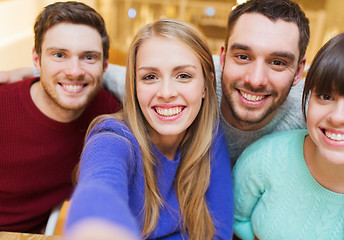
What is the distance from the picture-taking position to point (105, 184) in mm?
645

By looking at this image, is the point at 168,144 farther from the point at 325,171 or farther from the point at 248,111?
the point at 325,171

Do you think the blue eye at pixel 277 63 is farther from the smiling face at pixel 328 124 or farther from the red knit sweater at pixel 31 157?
the red knit sweater at pixel 31 157

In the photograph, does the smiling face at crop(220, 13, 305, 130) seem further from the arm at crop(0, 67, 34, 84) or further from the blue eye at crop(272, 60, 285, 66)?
the arm at crop(0, 67, 34, 84)

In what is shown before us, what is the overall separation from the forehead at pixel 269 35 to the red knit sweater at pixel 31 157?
647 millimetres

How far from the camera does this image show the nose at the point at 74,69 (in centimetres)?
129

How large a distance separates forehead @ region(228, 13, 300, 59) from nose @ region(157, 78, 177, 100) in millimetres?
382

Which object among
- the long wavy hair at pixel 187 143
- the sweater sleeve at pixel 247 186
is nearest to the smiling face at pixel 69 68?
the long wavy hair at pixel 187 143

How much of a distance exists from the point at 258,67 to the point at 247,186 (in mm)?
447

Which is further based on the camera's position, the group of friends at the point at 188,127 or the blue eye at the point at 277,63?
the blue eye at the point at 277,63

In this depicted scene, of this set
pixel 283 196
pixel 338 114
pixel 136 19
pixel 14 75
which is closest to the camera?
pixel 338 114

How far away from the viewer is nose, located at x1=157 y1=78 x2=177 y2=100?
3.34 feet

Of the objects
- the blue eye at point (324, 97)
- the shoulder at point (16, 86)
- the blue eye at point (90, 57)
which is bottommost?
the shoulder at point (16, 86)

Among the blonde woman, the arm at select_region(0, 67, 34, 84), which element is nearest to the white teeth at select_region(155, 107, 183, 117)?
the blonde woman

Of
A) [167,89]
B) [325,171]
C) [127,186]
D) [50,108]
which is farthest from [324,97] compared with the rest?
[50,108]
